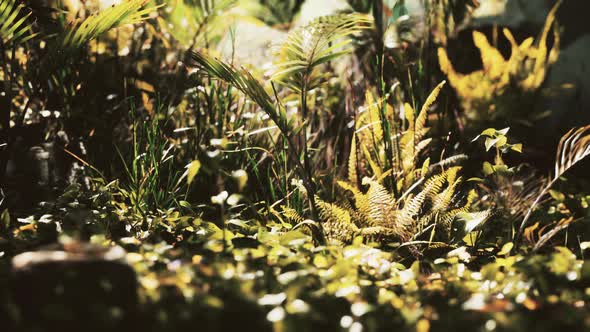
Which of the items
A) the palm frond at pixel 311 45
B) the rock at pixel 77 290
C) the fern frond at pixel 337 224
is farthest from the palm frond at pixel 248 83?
the rock at pixel 77 290

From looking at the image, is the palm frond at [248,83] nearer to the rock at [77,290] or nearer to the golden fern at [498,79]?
the rock at [77,290]

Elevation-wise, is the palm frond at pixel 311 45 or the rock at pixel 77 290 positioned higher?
the palm frond at pixel 311 45

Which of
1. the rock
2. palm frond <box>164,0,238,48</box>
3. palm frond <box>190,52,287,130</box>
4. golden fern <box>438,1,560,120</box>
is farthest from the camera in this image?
golden fern <box>438,1,560,120</box>

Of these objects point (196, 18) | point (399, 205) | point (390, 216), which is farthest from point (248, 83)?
point (196, 18)

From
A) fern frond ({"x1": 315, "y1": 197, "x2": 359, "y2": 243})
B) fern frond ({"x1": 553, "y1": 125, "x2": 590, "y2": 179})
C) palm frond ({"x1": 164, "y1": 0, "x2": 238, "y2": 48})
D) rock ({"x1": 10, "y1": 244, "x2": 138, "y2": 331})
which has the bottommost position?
fern frond ({"x1": 315, "y1": 197, "x2": 359, "y2": 243})

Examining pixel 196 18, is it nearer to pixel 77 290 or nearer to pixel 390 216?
pixel 390 216

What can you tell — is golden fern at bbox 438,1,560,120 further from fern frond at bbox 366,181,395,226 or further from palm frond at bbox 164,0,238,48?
fern frond at bbox 366,181,395,226

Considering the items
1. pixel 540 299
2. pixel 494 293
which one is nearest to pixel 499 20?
pixel 494 293

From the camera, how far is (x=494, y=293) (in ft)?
5.78

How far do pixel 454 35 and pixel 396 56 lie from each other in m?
1.04

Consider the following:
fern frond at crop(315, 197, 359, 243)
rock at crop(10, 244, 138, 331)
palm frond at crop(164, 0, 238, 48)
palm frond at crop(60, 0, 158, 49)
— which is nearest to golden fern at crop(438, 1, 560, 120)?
palm frond at crop(164, 0, 238, 48)

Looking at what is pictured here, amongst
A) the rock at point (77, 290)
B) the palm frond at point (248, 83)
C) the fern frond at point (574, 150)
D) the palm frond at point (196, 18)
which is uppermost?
the palm frond at point (196, 18)

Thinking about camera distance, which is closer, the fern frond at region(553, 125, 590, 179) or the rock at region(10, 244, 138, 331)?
the rock at region(10, 244, 138, 331)

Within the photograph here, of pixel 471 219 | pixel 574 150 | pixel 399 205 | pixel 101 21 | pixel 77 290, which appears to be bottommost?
pixel 399 205
